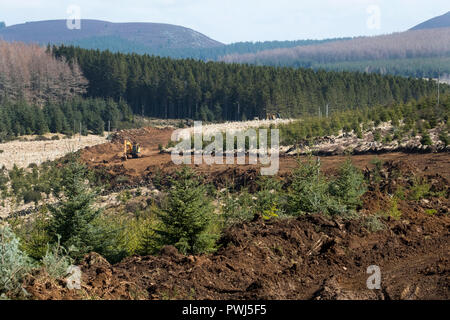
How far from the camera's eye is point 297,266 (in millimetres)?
8352

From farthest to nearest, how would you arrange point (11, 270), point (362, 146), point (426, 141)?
point (362, 146) < point (426, 141) < point (11, 270)

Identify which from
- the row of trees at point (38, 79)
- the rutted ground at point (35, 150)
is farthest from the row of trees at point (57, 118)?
the row of trees at point (38, 79)

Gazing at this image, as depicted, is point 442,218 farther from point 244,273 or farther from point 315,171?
point 244,273

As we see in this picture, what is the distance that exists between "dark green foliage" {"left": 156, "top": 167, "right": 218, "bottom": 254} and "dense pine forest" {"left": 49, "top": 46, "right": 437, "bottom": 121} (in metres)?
48.4

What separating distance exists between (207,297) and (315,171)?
7.63 meters

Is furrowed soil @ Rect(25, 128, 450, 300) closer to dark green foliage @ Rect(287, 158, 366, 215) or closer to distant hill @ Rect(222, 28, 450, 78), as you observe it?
dark green foliage @ Rect(287, 158, 366, 215)

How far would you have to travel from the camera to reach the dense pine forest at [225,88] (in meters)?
61.9

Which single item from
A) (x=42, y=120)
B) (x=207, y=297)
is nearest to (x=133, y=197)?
(x=207, y=297)

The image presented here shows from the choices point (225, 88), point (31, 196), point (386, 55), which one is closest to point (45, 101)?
point (225, 88)

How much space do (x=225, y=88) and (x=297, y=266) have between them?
59454 millimetres

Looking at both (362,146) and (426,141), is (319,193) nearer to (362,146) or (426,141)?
(426,141)

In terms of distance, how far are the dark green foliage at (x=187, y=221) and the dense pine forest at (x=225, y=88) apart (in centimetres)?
4842

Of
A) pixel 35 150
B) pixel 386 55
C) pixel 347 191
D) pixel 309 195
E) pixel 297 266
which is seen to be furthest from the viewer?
pixel 386 55
